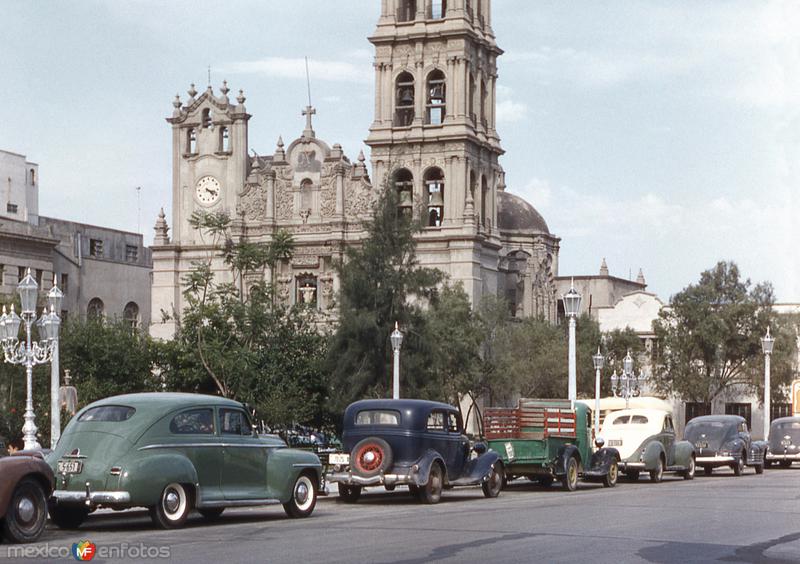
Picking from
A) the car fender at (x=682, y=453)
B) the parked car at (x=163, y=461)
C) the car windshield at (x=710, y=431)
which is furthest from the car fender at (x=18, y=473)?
the car windshield at (x=710, y=431)

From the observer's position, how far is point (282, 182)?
259 ft

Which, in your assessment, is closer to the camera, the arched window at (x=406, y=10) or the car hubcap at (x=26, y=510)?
the car hubcap at (x=26, y=510)

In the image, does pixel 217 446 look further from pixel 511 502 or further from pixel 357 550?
pixel 511 502

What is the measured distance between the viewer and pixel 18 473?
688 inches

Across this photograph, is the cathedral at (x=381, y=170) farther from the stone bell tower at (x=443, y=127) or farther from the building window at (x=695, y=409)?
the building window at (x=695, y=409)

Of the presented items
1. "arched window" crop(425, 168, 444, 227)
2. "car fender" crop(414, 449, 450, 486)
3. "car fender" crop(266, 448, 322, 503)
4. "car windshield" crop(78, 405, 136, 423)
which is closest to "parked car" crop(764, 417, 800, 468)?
"car fender" crop(414, 449, 450, 486)

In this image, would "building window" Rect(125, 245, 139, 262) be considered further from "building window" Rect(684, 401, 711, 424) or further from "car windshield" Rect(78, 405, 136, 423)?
"car windshield" Rect(78, 405, 136, 423)

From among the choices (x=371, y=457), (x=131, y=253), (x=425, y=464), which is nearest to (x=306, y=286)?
(x=131, y=253)

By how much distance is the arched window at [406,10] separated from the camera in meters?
78.6

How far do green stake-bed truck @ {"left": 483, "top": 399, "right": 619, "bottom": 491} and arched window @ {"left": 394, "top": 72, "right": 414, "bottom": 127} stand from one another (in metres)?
47.1

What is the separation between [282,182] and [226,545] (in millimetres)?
62501

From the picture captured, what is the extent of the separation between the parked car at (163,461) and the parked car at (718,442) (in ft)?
68.9

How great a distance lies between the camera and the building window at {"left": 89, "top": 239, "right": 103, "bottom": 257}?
8894 centimetres

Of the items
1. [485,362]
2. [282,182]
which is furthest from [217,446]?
[282,182]
